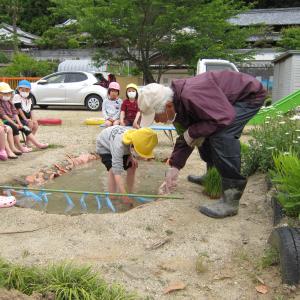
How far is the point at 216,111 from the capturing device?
3289mm

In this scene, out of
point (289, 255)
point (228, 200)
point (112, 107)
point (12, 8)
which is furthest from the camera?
point (12, 8)

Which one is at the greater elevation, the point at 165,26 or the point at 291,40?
the point at 165,26

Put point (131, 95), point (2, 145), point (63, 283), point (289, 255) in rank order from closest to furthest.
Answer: point (63, 283) → point (289, 255) → point (2, 145) → point (131, 95)

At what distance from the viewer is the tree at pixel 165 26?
1677 centimetres

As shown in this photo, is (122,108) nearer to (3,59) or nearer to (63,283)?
Answer: (63,283)

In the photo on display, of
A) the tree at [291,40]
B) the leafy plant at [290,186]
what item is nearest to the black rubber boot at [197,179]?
the leafy plant at [290,186]

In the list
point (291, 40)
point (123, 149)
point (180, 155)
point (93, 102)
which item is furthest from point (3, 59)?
point (180, 155)

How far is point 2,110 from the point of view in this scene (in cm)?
671

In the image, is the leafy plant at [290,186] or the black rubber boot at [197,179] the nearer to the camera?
the leafy plant at [290,186]

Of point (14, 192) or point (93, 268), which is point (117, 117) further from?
point (93, 268)

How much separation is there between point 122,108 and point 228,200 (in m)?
4.70

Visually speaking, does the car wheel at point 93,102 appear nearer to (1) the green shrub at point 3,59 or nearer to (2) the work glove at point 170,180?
(2) the work glove at point 170,180

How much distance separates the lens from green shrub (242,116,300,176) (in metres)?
4.10

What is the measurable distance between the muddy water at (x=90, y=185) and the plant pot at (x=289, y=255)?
1.94 metres
